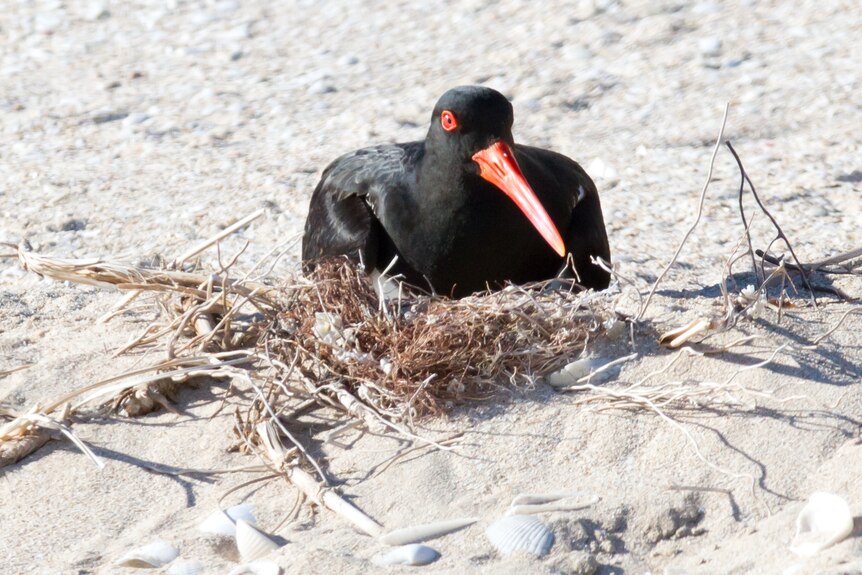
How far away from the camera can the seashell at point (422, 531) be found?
297 cm

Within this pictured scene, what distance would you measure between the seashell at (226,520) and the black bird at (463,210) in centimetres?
→ 123

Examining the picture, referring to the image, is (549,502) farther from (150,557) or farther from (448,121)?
(448,121)

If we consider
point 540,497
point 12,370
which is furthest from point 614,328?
point 12,370

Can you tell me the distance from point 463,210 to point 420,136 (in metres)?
2.32

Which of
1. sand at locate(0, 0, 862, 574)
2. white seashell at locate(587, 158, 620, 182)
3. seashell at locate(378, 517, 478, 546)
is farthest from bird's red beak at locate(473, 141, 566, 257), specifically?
white seashell at locate(587, 158, 620, 182)

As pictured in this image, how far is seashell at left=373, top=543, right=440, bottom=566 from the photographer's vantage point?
2875 millimetres

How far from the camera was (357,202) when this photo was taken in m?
4.68

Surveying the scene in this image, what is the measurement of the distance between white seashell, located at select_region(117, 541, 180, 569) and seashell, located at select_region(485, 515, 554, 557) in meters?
0.82

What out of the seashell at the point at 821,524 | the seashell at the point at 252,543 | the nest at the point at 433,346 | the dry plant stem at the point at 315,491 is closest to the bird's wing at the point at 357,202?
the nest at the point at 433,346

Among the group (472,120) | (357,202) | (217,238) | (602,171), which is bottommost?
(602,171)

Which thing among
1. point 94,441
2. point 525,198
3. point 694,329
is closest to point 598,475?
point 694,329

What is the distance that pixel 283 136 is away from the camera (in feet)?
22.6

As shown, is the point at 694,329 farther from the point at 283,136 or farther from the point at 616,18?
the point at 616,18

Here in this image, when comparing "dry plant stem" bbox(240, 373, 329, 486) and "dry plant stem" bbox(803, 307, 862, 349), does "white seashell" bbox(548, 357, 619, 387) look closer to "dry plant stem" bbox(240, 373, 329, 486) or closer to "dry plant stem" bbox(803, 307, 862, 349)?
"dry plant stem" bbox(803, 307, 862, 349)
